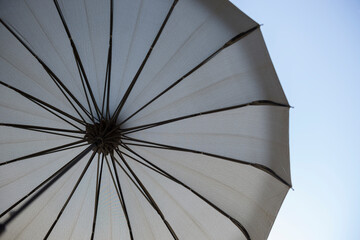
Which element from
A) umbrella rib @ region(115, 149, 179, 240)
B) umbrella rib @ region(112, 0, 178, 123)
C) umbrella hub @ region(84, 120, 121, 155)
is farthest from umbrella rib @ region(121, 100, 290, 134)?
umbrella rib @ region(115, 149, 179, 240)

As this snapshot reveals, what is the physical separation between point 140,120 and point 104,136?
28.1 inches

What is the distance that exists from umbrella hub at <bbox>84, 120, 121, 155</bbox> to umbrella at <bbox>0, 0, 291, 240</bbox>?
0.06 feet

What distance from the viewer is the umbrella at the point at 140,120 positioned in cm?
441

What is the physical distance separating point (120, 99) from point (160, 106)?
0.67 meters

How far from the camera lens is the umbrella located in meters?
4.41

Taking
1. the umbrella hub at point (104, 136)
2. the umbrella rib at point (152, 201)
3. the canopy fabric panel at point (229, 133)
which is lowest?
the umbrella rib at point (152, 201)

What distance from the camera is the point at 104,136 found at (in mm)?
4465

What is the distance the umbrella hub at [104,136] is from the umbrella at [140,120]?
0.06 ft

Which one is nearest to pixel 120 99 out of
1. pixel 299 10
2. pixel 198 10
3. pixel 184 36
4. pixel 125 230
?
pixel 184 36

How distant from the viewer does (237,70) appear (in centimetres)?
480

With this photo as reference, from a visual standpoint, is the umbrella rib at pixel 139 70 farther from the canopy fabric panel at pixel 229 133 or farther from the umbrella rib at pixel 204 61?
the canopy fabric panel at pixel 229 133

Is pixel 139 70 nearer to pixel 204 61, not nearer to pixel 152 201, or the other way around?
pixel 204 61

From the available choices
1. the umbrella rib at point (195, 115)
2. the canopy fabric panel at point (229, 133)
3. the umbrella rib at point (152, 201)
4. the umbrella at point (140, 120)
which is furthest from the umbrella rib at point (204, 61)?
the umbrella rib at point (152, 201)

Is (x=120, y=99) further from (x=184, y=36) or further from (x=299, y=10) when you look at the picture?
(x=299, y=10)
